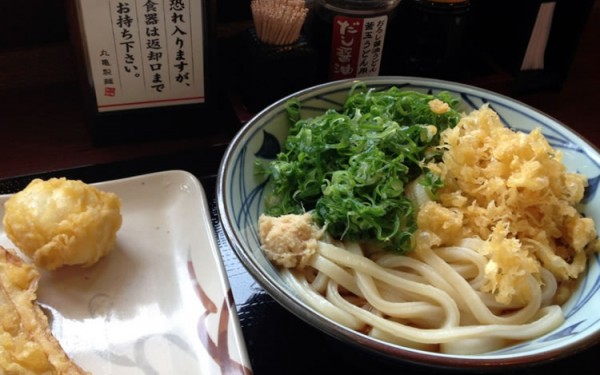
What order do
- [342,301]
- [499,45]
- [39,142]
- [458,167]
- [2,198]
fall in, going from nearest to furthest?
[342,301] < [458,167] < [2,198] < [39,142] < [499,45]

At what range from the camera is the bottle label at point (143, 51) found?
139 cm

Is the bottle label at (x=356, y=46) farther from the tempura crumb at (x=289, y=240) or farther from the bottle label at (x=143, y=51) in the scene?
the tempura crumb at (x=289, y=240)

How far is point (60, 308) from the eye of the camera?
47.2 inches

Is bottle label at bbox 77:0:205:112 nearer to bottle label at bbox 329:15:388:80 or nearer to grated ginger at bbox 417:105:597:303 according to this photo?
bottle label at bbox 329:15:388:80

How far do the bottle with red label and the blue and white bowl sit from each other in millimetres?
196

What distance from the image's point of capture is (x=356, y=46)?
166 centimetres

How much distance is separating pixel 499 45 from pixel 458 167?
95 cm

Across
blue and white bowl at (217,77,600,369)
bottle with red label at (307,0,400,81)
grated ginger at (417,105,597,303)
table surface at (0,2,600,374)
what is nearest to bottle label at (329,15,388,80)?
bottle with red label at (307,0,400,81)

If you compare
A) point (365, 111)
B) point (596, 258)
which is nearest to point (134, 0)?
point (365, 111)

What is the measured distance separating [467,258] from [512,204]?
0.47 ft

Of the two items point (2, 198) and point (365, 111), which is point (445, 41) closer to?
point (365, 111)

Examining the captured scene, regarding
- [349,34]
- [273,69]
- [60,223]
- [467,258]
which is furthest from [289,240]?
[349,34]

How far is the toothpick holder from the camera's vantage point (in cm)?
157

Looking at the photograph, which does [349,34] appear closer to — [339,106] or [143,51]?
[339,106]
